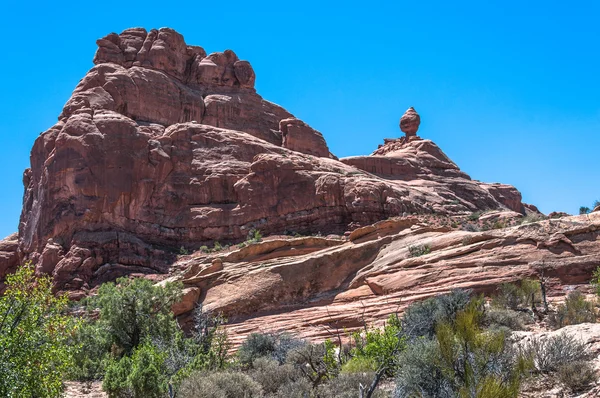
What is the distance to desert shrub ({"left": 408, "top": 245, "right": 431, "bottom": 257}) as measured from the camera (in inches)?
993

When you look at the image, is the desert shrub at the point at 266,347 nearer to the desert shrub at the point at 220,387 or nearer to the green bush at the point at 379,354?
the green bush at the point at 379,354

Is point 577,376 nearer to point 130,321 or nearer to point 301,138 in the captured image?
point 130,321

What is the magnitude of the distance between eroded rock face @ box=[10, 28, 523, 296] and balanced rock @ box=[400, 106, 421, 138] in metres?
16.3

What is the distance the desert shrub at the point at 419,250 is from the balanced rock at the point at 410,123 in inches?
1790

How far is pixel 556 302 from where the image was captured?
1945 centimetres

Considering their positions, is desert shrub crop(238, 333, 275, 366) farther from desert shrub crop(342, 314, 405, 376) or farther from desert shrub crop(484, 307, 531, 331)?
desert shrub crop(484, 307, 531, 331)

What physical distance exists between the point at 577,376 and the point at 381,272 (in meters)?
15.1

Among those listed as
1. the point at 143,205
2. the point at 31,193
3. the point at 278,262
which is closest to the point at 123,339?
the point at 278,262

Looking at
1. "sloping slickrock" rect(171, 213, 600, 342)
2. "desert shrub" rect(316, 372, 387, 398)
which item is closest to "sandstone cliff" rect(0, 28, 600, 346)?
"sloping slickrock" rect(171, 213, 600, 342)

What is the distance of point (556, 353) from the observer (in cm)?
1083

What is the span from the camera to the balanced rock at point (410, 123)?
228ft

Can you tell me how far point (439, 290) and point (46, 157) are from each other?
3953 cm

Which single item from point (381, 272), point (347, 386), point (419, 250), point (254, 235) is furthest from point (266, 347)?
point (254, 235)

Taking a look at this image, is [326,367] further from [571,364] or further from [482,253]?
[482,253]
